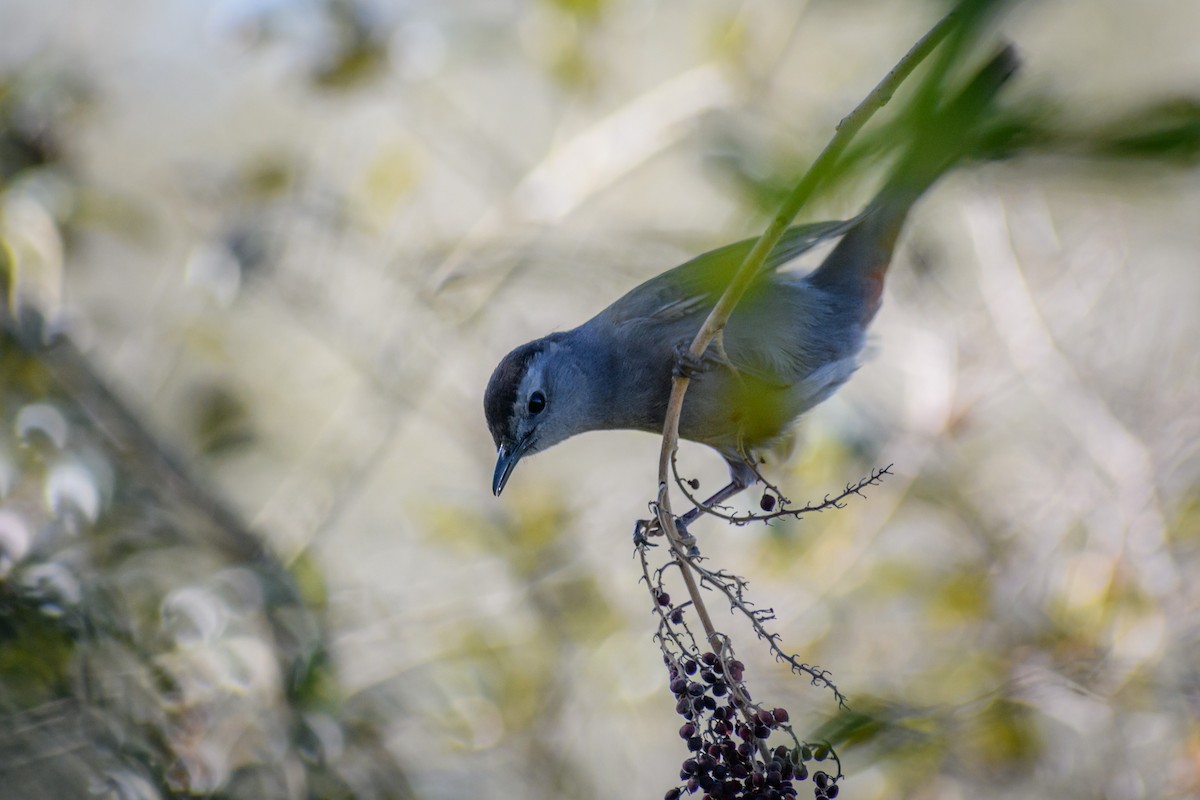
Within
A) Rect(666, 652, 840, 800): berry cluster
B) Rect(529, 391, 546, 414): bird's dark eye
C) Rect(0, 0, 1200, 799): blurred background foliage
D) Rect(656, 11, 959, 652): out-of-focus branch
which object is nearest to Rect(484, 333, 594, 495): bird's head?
Rect(529, 391, 546, 414): bird's dark eye

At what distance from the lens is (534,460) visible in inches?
219

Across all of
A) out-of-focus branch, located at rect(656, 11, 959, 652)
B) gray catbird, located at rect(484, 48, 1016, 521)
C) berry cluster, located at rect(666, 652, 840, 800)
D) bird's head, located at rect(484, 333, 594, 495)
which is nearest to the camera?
out-of-focus branch, located at rect(656, 11, 959, 652)

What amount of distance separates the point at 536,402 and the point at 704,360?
1.82 feet

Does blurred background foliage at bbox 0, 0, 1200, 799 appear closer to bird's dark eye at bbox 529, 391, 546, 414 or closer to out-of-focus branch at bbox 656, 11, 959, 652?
bird's dark eye at bbox 529, 391, 546, 414

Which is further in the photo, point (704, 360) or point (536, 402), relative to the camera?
point (536, 402)

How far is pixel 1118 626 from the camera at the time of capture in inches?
154

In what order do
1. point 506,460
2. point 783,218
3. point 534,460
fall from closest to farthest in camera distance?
point 783,218 → point 506,460 → point 534,460

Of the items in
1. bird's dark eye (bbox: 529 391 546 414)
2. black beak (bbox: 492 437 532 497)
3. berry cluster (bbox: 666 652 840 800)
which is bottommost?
berry cluster (bbox: 666 652 840 800)

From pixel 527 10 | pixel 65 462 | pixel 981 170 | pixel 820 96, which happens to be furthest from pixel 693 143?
pixel 981 170

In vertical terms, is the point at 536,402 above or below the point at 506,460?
above

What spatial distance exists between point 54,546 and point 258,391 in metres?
2.05

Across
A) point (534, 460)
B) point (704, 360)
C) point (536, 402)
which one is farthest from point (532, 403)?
point (534, 460)

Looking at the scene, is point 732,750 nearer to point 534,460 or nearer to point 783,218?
point 783,218

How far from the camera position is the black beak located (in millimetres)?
3092
